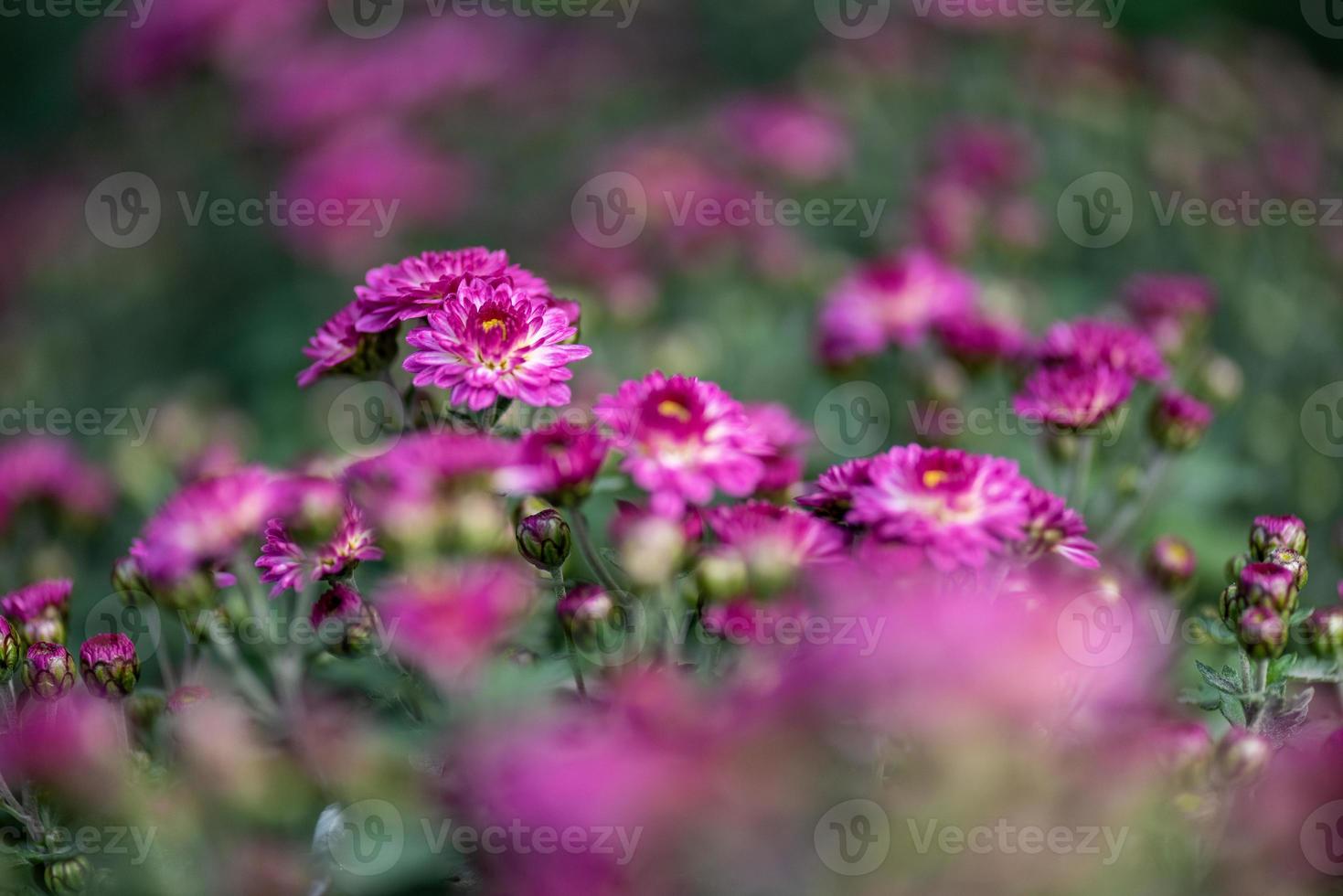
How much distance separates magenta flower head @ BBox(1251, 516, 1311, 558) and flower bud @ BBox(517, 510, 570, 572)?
0.62 m

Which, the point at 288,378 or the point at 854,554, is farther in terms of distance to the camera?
the point at 288,378

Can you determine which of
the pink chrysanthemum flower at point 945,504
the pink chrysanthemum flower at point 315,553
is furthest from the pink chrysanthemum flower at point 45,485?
the pink chrysanthemum flower at point 945,504

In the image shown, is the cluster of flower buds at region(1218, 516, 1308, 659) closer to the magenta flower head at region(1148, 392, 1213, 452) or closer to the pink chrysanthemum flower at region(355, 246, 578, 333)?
the magenta flower head at region(1148, 392, 1213, 452)

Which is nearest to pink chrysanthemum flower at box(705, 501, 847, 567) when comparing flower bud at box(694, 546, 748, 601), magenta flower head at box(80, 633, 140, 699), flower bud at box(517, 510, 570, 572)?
flower bud at box(694, 546, 748, 601)

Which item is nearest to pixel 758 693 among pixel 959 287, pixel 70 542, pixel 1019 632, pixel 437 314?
pixel 1019 632

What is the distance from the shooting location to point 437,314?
899mm

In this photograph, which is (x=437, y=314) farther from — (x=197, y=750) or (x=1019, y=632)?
(x=1019, y=632)

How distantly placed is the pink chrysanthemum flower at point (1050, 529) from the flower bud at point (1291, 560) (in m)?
0.17

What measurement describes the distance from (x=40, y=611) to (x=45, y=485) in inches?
16.7

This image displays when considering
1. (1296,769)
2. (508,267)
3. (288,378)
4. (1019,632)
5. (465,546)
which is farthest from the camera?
(288,378)

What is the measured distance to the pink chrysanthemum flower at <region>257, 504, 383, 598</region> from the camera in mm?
878

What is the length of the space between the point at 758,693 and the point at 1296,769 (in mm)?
364

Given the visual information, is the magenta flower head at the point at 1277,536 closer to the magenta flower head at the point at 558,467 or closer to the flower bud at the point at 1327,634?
the flower bud at the point at 1327,634

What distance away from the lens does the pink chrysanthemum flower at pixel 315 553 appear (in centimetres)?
88
